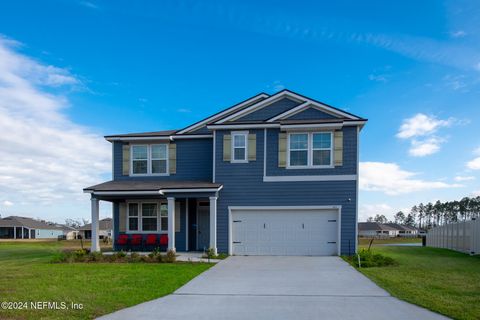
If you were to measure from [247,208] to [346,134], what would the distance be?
17.7 feet

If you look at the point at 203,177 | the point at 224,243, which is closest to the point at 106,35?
the point at 203,177

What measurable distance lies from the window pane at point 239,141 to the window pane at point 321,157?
3.21m

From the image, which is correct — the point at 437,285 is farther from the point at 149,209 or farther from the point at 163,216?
the point at 149,209

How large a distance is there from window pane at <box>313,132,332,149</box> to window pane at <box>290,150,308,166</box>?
0.58 meters

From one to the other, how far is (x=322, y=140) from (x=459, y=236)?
11.9 metres

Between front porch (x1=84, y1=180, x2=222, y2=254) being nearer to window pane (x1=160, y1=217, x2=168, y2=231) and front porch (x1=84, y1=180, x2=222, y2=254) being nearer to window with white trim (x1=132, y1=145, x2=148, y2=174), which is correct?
window pane (x1=160, y1=217, x2=168, y2=231)

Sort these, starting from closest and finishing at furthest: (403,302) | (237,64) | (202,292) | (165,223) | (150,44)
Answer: (403,302) < (202,292) < (150,44) < (165,223) < (237,64)

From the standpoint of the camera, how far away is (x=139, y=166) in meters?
18.5

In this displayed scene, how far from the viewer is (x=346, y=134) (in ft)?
52.3

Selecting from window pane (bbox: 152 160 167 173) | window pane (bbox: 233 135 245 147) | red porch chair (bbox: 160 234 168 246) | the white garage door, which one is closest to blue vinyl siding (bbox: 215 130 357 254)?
the white garage door

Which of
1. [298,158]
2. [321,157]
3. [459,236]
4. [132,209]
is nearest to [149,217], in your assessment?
[132,209]

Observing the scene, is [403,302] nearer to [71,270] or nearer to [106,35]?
[71,270]

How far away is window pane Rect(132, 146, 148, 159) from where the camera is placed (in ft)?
60.7

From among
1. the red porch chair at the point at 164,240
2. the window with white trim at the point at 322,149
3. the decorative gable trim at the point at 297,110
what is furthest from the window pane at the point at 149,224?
the window with white trim at the point at 322,149
